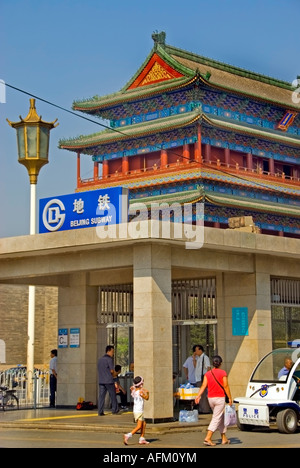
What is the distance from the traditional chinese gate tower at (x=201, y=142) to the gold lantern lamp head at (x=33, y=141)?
13489mm

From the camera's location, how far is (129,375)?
2111 cm

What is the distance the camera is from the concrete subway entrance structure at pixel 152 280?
17.4 metres

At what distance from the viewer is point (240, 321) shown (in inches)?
790

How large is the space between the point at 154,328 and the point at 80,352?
4474 millimetres

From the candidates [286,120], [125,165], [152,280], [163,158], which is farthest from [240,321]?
[286,120]

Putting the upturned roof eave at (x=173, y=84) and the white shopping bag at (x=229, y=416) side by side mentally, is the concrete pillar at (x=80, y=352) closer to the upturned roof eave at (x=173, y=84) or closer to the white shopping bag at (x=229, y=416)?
the white shopping bag at (x=229, y=416)

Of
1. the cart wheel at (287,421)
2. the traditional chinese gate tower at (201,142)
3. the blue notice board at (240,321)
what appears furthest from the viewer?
the traditional chinese gate tower at (201,142)

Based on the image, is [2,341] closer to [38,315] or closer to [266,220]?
[38,315]

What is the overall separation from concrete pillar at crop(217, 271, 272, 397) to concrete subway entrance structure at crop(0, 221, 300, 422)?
0.08 feet

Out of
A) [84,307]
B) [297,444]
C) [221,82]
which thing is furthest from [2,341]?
[297,444]

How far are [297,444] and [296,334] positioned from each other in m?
8.45

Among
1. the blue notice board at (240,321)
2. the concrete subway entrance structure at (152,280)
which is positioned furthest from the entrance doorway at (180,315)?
the blue notice board at (240,321)

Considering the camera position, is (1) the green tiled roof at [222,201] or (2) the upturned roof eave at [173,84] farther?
(2) the upturned roof eave at [173,84]

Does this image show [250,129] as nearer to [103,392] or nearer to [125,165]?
[125,165]
